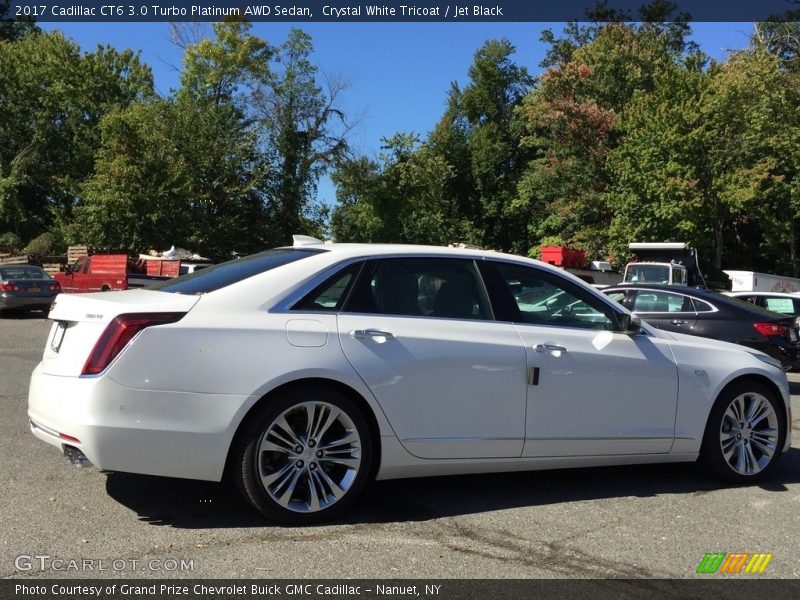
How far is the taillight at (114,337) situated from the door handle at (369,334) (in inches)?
41.5

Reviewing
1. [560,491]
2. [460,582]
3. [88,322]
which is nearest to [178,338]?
[88,322]

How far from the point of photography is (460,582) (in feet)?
11.8

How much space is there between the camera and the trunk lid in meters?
4.17

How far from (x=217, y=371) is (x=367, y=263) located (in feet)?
3.81

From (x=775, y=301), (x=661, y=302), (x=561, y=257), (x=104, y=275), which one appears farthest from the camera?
(x=561, y=257)

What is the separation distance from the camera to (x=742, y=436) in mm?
5453

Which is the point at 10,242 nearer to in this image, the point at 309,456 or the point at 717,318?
the point at 717,318

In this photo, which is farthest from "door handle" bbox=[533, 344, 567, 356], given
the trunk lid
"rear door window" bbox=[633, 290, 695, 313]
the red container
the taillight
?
the red container

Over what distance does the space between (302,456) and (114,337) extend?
3.93 ft

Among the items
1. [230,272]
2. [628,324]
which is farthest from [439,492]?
[230,272]

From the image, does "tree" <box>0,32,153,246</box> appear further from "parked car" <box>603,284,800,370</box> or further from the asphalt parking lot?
the asphalt parking lot

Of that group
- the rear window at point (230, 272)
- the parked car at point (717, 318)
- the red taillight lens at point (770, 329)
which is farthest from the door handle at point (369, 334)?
the red taillight lens at point (770, 329)

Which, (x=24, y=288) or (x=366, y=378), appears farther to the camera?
(x=24, y=288)

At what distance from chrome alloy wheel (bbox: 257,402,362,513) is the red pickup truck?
19.3 meters
